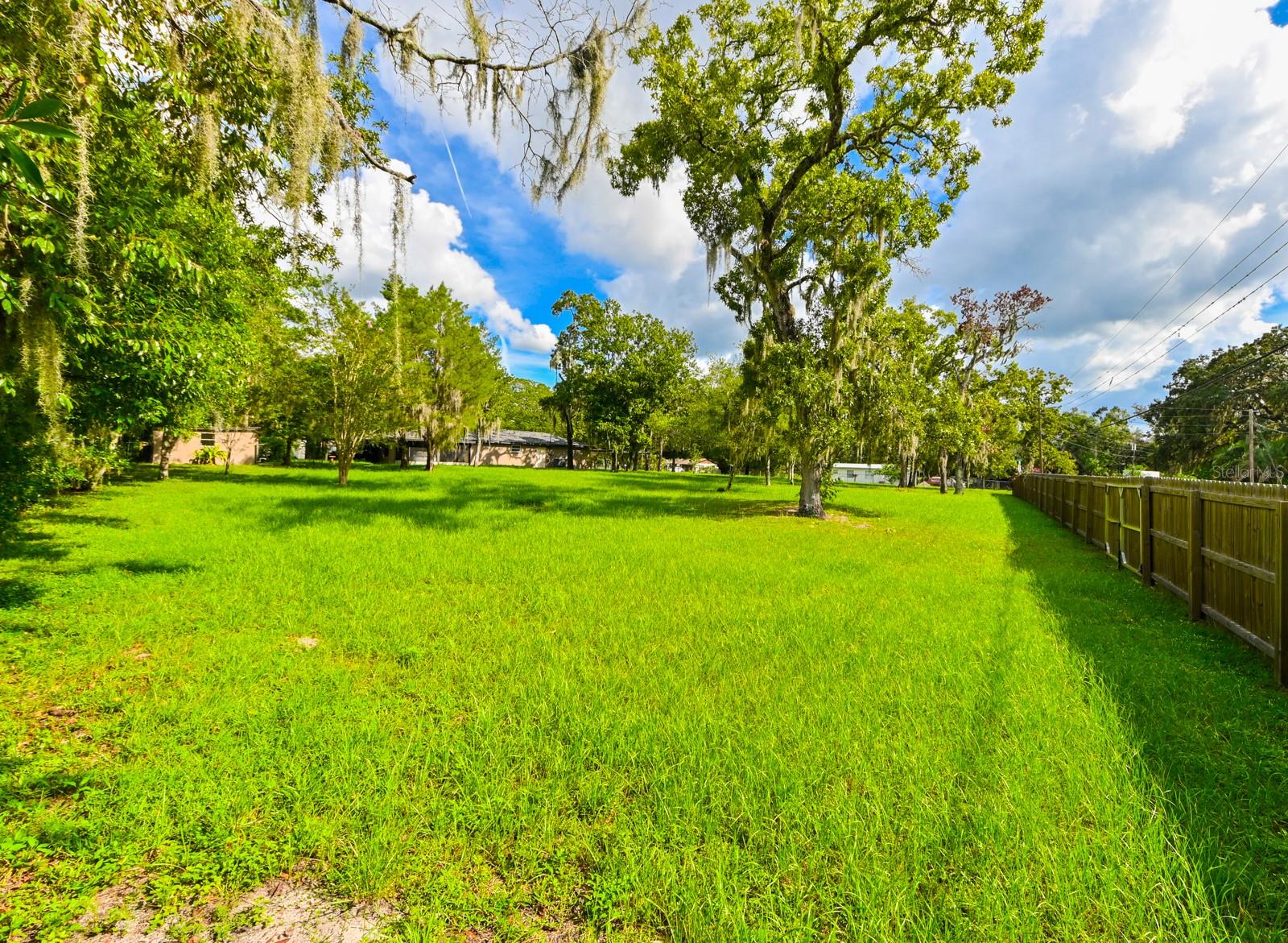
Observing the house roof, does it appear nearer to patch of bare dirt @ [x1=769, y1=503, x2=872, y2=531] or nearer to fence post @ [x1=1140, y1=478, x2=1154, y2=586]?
patch of bare dirt @ [x1=769, y1=503, x2=872, y2=531]

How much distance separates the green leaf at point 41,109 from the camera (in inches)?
45.1

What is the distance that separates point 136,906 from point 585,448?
5423 centimetres

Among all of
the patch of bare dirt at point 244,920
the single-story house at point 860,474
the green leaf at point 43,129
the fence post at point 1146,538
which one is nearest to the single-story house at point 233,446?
the patch of bare dirt at point 244,920

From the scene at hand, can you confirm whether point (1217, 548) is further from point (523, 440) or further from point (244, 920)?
point (523, 440)

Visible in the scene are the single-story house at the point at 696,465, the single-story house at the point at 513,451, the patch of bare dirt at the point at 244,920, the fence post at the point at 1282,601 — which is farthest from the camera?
the single-story house at the point at 696,465

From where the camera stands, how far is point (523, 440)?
54625 millimetres

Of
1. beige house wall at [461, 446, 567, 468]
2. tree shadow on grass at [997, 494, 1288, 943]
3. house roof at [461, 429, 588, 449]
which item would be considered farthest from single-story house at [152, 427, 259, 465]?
tree shadow on grass at [997, 494, 1288, 943]

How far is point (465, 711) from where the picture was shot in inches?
132

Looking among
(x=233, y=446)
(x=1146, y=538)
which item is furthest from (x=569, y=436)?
(x=1146, y=538)

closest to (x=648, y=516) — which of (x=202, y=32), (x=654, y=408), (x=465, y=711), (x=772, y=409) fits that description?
(x=772, y=409)

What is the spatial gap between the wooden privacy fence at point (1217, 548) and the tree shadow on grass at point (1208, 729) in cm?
27

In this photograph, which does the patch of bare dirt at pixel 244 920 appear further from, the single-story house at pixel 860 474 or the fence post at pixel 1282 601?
the single-story house at pixel 860 474

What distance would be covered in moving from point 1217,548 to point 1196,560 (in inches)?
16.7

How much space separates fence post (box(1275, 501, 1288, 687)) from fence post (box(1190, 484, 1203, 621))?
186cm
